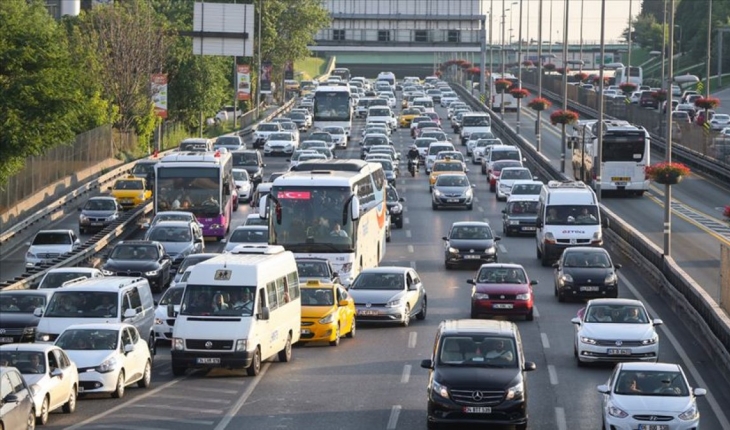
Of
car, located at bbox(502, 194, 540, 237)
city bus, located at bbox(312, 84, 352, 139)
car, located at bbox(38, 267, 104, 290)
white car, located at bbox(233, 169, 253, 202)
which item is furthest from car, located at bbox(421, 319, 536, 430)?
city bus, located at bbox(312, 84, 352, 139)

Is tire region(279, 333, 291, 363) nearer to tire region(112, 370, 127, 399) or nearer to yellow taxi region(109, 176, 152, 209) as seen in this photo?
tire region(112, 370, 127, 399)

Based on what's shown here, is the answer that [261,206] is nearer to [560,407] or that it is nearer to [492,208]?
[560,407]

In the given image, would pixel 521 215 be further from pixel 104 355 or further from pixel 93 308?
pixel 104 355

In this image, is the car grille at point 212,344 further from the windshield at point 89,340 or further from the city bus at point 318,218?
the city bus at point 318,218

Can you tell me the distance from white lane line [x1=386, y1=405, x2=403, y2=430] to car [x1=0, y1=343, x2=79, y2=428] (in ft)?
18.1

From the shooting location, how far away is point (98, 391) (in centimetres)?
2900

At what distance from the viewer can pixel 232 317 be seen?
31.7 m

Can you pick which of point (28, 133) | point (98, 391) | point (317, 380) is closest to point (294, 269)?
point (317, 380)

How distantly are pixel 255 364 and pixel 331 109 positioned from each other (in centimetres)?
7240

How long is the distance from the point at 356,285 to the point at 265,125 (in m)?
61.0

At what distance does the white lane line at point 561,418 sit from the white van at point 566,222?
72.4ft

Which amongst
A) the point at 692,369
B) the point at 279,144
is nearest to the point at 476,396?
the point at 692,369

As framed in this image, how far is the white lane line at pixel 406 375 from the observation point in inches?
1248

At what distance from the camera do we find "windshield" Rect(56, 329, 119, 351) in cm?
2927
